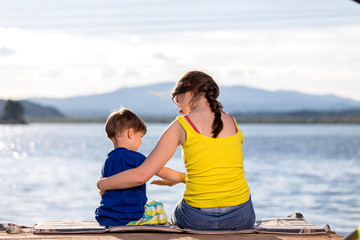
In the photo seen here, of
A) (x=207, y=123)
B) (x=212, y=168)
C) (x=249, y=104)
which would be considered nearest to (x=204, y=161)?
(x=212, y=168)

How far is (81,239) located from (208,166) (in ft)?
2.95

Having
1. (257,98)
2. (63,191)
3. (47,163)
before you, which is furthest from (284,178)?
(257,98)

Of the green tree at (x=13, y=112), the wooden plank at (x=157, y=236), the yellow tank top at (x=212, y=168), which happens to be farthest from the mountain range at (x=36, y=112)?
the yellow tank top at (x=212, y=168)

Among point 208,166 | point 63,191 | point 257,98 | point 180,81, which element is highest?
point 257,98

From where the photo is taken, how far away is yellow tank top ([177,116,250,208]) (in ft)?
12.4

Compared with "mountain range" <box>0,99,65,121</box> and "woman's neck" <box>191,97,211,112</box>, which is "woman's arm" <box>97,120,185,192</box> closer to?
"woman's neck" <box>191,97,211,112</box>

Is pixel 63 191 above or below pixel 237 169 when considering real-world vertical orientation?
above

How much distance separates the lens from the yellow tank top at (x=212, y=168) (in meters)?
3.77

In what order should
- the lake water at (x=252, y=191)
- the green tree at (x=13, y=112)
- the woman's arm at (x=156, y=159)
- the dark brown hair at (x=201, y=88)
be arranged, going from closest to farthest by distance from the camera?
the woman's arm at (x=156, y=159) → the dark brown hair at (x=201, y=88) → the lake water at (x=252, y=191) → the green tree at (x=13, y=112)

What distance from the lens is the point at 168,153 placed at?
3717 mm

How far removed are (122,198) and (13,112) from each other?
97564 millimetres

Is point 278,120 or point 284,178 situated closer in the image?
point 284,178

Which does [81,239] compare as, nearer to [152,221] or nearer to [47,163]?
[152,221]

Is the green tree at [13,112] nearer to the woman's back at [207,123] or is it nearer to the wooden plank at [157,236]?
the wooden plank at [157,236]
